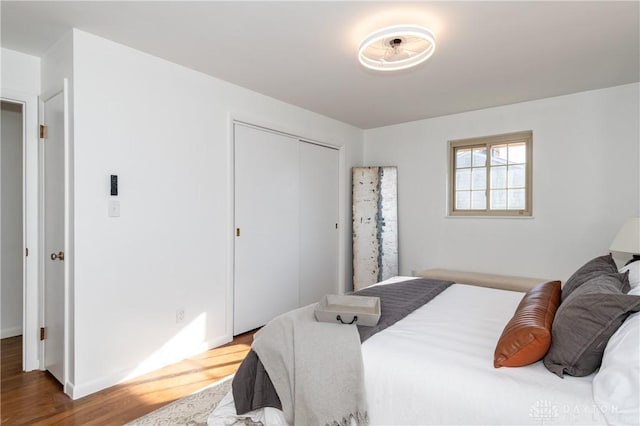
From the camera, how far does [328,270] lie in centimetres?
457

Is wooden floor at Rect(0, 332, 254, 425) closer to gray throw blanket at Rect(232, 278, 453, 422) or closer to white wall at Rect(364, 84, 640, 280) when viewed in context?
gray throw blanket at Rect(232, 278, 453, 422)

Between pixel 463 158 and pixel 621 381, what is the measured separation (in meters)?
3.59

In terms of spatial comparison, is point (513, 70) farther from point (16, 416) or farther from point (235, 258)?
point (16, 416)

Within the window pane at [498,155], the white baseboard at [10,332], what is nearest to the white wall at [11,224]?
the white baseboard at [10,332]

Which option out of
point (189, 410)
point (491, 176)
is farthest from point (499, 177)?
point (189, 410)

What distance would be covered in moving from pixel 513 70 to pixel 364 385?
2.84 m

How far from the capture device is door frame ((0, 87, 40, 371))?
8.64ft

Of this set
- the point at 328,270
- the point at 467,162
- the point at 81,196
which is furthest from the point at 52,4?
the point at 467,162

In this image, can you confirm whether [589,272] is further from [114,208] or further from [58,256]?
[58,256]

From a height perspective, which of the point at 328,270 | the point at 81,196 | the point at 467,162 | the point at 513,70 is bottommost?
the point at 328,270

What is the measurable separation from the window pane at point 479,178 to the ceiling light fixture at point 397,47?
7.45 feet

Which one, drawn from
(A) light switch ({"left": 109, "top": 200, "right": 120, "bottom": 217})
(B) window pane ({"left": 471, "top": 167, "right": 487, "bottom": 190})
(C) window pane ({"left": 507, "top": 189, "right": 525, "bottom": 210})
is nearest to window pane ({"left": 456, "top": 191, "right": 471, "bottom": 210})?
(B) window pane ({"left": 471, "top": 167, "right": 487, "bottom": 190})

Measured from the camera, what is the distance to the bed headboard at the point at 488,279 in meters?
3.51

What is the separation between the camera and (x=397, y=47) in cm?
237
